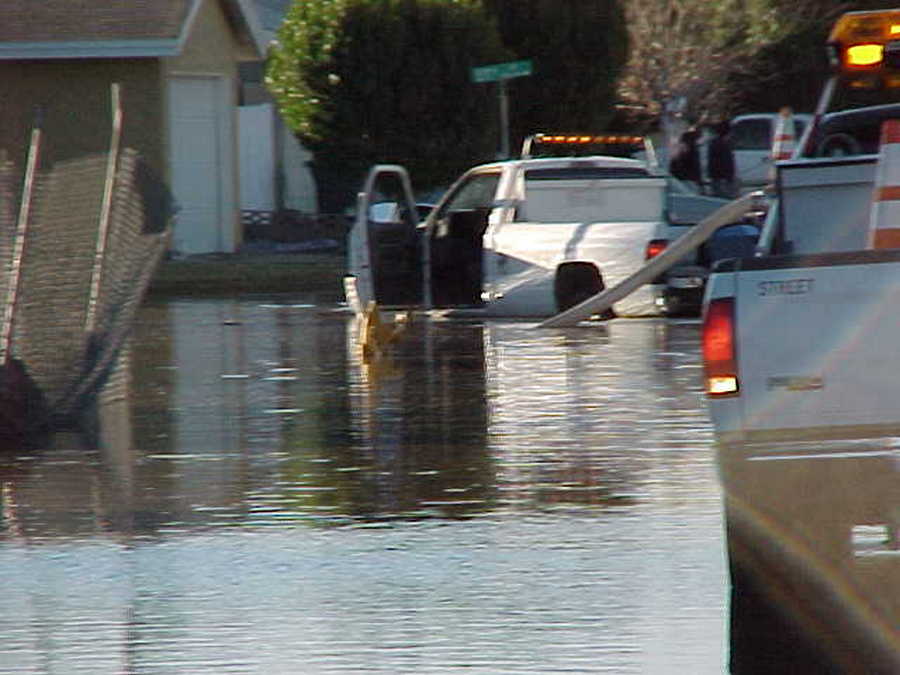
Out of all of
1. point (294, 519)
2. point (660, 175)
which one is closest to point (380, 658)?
point (294, 519)

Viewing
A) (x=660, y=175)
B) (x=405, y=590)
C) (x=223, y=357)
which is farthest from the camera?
(x=660, y=175)

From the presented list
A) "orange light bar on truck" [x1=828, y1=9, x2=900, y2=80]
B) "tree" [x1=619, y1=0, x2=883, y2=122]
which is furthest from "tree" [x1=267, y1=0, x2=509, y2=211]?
"orange light bar on truck" [x1=828, y1=9, x2=900, y2=80]

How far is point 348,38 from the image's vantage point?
3016 centimetres

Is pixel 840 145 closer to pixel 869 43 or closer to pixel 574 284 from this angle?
pixel 869 43

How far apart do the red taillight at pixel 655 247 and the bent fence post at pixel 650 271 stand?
249 mm

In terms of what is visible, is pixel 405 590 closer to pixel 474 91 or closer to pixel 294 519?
pixel 294 519

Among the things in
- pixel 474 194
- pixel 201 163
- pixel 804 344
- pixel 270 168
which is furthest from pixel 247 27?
pixel 804 344

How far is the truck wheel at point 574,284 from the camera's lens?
19531 millimetres

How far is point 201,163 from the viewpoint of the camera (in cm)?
3034

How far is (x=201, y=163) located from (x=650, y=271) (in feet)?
45.9

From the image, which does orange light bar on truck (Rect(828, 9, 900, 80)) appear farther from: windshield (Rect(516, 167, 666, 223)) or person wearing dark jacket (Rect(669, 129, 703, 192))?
person wearing dark jacket (Rect(669, 129, 703, 192))

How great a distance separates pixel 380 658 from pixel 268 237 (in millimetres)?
26306

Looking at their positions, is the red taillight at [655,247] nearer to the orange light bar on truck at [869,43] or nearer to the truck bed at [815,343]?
the orange light bar on truck at [869,43]

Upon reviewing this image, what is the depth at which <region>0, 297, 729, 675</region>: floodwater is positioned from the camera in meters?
7.43
